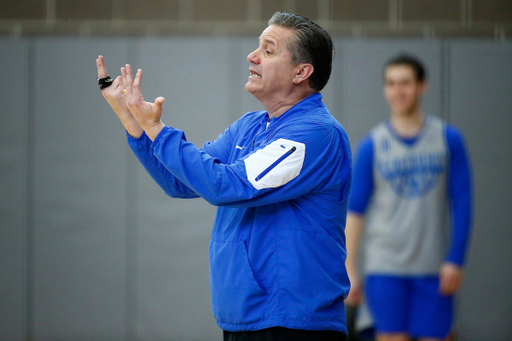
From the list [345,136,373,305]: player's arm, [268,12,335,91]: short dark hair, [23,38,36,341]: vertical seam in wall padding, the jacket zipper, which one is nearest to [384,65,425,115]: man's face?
[345,136,373,305]: player's arm

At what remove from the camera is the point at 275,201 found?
1.46m

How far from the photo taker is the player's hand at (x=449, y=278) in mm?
2854

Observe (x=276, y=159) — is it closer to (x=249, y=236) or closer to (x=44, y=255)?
(x=249, y=236)

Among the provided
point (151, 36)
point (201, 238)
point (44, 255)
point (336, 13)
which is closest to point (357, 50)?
point (336, 13)

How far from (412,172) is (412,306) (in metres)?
0.74

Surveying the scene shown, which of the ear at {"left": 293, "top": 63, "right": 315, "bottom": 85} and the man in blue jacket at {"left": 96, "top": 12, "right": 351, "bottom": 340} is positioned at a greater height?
the ear at {"left": 293, "top": 63, "right": 315, "bottom": 85}

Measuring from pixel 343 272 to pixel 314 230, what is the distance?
159 millimetres

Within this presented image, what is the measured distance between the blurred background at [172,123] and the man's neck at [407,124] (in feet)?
3.28

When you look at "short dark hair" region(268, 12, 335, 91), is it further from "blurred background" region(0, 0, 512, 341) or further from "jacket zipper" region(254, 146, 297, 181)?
"blurred background" region(0, 0, 512, 341)

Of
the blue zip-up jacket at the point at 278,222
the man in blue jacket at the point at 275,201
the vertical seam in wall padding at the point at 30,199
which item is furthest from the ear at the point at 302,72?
the vertical seam in wall padding at the point at 30,199

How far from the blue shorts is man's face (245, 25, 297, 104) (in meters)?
1.68

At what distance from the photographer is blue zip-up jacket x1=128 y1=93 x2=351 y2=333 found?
143 centimetres

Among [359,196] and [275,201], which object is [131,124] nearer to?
[275,201]

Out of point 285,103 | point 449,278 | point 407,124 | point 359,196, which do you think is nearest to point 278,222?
point 285,103
